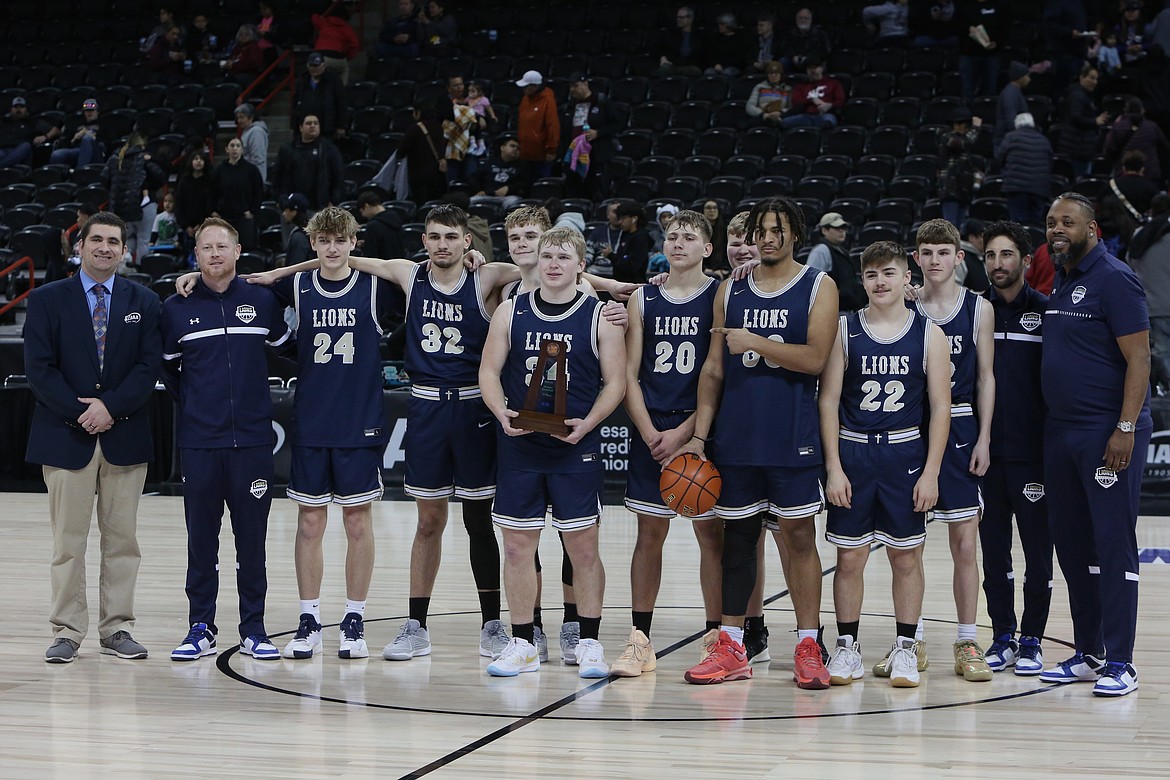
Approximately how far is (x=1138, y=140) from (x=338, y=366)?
10.4m

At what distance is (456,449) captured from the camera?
259 inches

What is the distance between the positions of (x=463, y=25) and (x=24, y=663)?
14.8 meters

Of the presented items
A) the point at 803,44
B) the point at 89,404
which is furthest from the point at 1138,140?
the point at 89,404

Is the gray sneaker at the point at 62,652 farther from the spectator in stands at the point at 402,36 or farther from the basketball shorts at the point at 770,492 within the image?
the spectator in stands at the point at 402,36

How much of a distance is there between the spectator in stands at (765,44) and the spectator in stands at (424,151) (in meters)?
4.10

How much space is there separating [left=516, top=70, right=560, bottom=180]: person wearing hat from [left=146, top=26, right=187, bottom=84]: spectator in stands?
6512mm

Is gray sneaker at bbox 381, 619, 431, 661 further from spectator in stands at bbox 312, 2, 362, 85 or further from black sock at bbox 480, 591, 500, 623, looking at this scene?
spectator in stands at bbox 312, 2, 362, 85

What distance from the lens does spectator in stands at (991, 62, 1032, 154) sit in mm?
14445

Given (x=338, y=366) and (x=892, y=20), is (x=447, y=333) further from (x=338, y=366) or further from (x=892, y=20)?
(x=892, y=20)

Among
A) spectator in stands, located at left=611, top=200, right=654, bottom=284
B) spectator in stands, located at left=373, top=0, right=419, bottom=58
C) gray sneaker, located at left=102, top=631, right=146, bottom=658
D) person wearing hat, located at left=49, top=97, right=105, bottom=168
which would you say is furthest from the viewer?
spectator in stands, located at left=373, top=0, right=419, bottom=58

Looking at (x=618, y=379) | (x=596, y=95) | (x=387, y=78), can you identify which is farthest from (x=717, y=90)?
(x=618, y=379)

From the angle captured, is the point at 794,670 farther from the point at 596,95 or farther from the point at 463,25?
the point at 463,25

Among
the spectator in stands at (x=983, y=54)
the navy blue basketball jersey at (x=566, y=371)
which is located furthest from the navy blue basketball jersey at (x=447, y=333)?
the spectator in stands at (x=983, y=54)

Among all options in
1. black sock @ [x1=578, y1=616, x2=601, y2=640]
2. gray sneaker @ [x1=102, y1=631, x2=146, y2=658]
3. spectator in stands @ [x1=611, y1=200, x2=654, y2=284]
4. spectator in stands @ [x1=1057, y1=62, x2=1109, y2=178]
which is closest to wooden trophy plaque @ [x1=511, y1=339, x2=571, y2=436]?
black sock @ [x1=578, y1=616, x2=601, y2=640]
